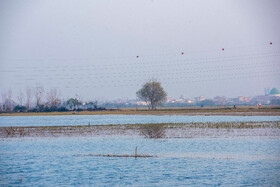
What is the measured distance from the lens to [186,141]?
4000cm

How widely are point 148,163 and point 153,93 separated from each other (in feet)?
458

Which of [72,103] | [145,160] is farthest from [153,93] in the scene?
[145,160]

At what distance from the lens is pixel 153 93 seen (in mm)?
167625

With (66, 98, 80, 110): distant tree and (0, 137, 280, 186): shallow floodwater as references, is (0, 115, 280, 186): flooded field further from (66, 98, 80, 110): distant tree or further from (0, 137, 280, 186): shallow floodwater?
(66, 98, 80, 110): distant tree

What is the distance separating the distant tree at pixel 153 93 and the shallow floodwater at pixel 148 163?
4938 inches

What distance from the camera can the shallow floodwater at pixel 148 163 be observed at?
910 inches

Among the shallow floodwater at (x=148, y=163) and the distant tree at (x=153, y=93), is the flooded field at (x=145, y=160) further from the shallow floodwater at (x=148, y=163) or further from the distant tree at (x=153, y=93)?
the distant tree at (x=153, y=93)

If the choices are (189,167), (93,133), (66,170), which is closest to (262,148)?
(189,167)

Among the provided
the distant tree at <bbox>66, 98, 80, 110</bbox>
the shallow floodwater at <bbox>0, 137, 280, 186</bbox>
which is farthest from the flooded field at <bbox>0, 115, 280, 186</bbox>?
the distant tree at <bbox>66, 98, 80, 110</bbox>

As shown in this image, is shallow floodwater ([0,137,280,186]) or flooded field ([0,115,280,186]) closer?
shallow floodwater ([0,137,280,186])

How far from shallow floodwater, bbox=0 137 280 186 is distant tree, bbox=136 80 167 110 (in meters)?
125

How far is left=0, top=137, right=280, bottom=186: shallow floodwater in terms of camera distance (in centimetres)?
2312

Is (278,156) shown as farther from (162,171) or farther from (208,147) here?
(162,171)

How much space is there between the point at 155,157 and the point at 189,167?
4953mm
